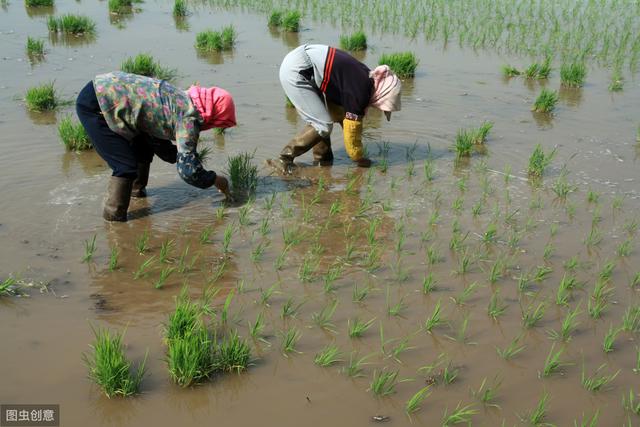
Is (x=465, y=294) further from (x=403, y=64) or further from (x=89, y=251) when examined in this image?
(x=403, y=64)

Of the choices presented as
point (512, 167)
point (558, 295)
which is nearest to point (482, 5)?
point (512, 167)

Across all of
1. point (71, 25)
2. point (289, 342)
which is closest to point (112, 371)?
point (289, 342)

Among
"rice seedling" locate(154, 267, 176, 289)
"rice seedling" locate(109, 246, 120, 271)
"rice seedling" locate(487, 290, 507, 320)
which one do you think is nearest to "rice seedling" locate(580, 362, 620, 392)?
"rice seedling" locate(487, 290, 507, 320)

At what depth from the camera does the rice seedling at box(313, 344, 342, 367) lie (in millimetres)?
2986

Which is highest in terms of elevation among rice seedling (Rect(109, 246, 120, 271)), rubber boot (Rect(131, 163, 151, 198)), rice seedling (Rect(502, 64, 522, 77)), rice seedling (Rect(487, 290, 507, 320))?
rice seedling (Rect(502, 64, 522, 77))

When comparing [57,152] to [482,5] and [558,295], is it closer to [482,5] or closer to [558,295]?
[558,295]

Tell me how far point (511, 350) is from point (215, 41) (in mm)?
6545

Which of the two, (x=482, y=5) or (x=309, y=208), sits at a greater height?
(x=482, y=5)

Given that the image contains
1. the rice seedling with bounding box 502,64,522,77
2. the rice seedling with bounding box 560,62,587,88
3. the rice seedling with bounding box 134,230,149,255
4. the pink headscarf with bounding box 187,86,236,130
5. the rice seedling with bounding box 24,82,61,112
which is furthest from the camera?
the rice seedling with bounding box 502,64,522,77

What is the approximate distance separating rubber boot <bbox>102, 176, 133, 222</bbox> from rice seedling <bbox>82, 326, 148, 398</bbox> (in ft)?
5.30

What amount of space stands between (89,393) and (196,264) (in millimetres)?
1251

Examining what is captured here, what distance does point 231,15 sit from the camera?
11.3 metres

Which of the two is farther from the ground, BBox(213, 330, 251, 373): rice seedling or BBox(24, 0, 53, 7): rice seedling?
BBox(24, 0, 53, 7): rice seedling

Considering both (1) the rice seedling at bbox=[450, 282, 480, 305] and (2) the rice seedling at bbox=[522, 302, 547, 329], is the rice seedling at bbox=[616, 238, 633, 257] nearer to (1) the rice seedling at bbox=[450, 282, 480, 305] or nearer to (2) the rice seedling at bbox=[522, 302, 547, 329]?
(2) the rice seedling at bbox=[522, 302, 547, 329]
